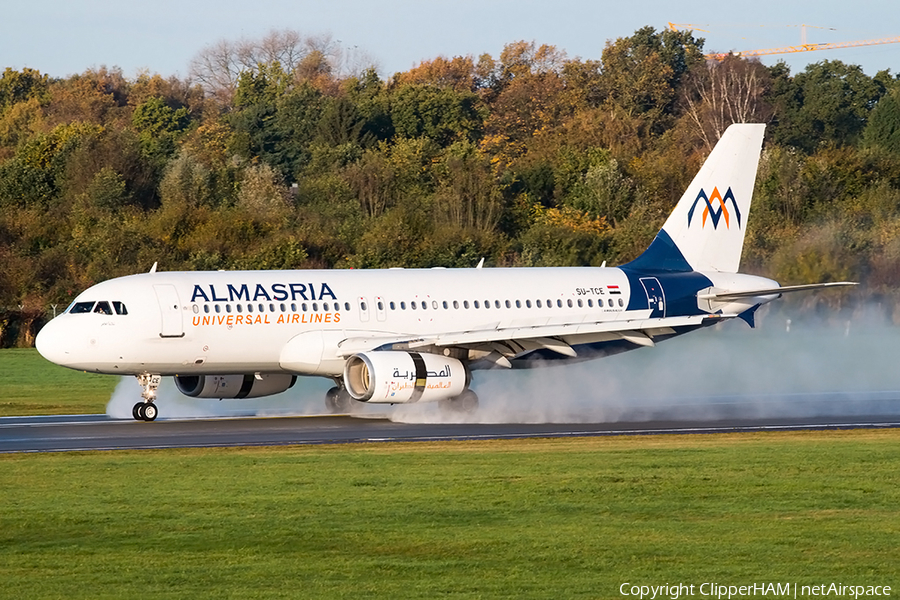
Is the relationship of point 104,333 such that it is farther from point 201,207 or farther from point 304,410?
point 201,207

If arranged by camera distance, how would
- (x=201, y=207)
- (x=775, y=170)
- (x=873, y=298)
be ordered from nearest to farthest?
(x=873, y=298) → (x=201, y=207) → (x=775, y=170)

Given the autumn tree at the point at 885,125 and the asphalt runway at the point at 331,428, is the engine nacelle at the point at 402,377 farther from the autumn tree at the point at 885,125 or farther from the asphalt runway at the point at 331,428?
the autumn tree at the point at 885,125

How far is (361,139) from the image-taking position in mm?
113500

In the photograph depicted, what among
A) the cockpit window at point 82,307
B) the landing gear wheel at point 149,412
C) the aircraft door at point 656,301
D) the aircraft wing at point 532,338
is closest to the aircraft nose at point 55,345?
the cockpit window at point 82,307

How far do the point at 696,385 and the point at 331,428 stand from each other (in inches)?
532

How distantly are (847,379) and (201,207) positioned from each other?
3557 centimetres

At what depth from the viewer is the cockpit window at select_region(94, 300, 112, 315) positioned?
3244cm

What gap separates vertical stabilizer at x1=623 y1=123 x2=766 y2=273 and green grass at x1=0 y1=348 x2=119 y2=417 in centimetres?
1538

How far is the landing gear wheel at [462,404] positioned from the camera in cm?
3344

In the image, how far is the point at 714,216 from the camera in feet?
133

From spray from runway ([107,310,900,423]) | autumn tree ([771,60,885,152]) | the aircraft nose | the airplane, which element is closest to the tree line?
autumn tree ([771,60,885,152])

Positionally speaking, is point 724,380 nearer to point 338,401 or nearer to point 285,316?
point 338,401

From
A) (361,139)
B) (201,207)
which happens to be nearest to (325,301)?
(201,207)

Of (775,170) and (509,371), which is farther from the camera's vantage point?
(775,170)
